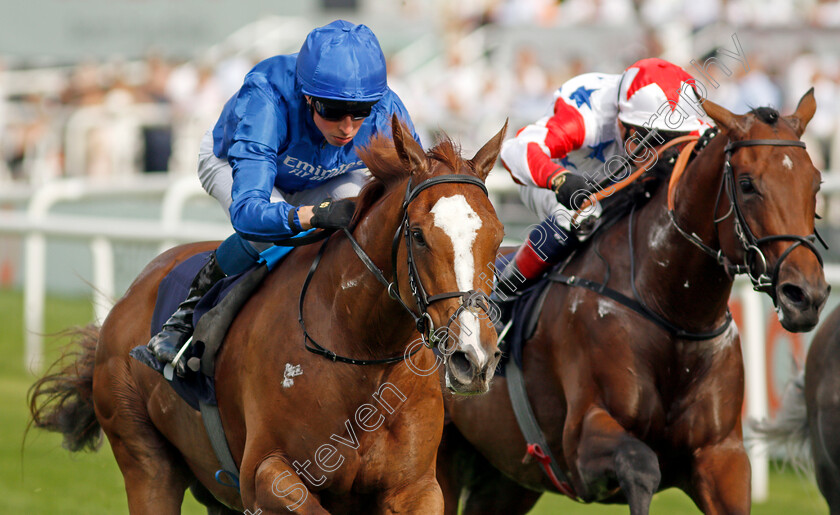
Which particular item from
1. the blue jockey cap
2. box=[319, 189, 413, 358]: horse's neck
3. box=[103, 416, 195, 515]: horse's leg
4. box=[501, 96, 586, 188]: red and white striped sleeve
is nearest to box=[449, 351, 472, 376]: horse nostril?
box=[319, 189, 413, 358]: horse's neck

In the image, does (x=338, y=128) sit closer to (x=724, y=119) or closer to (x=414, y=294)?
(x=414, y=294)

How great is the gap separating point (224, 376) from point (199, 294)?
15.9 inches

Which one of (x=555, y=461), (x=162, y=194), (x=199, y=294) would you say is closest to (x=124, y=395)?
(x=199, y=294)

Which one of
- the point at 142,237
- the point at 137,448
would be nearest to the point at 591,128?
the point at 137,448

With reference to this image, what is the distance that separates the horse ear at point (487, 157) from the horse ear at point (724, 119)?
91cm

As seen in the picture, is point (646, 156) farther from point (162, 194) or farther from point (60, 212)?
point (60, 212)

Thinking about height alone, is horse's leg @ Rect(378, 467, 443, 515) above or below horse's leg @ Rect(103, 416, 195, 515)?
above

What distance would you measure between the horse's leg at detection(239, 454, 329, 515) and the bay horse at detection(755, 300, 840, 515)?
2.17m

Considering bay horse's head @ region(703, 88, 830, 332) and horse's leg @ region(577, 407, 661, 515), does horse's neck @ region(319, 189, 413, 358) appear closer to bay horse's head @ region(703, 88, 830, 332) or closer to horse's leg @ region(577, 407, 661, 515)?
horse's leg @ region(577, 407, 661, 515)

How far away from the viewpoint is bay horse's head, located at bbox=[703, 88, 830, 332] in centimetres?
360

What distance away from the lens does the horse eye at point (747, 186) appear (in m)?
3.78

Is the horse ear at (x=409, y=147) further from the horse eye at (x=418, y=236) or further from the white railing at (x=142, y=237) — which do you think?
the white railing at (x=142, y=237)

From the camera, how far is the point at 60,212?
12.4m

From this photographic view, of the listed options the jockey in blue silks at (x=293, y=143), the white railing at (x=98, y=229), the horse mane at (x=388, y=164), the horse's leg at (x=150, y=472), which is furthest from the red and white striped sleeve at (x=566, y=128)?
the white railing at (x=98, y=229)
